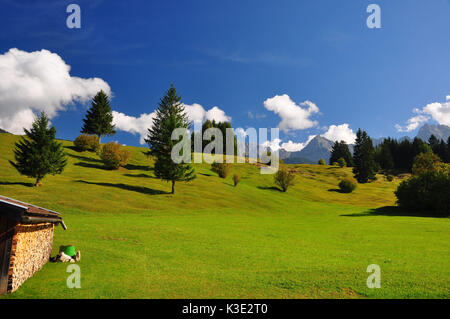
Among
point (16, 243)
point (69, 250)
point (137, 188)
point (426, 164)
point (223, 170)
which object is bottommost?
point (69, 250)

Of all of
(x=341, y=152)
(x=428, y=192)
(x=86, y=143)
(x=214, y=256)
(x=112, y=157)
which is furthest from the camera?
(x=341, y=152)

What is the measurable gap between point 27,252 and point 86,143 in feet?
226

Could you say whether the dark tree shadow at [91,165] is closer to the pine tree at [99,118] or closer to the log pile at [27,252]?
the pine tree at [99,118]

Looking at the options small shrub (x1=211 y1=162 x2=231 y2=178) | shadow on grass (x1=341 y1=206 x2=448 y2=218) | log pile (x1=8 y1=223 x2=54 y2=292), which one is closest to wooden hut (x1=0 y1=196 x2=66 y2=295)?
log pile (x1=8 y1=223 x2=54 y2=292)

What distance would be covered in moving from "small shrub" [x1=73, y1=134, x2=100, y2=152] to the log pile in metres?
65.3

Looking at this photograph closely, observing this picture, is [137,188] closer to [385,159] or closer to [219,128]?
[219,128]

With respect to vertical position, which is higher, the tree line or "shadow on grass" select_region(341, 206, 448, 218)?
the tree line

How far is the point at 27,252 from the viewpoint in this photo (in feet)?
35.9

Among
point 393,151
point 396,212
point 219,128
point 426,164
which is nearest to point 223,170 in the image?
point 396,212

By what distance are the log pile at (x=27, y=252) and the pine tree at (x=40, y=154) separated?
103ft

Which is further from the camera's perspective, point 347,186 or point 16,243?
point 347,186

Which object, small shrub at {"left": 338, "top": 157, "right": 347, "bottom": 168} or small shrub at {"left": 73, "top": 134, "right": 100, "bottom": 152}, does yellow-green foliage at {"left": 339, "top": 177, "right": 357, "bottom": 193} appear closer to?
small shrub at {"left": 338, "top": 157, "right": 347, "bottom": 168}

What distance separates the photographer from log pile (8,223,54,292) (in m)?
9.64

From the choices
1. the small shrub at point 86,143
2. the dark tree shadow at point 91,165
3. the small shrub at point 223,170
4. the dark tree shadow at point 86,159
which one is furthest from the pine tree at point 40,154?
the small shrub at point 223,170
